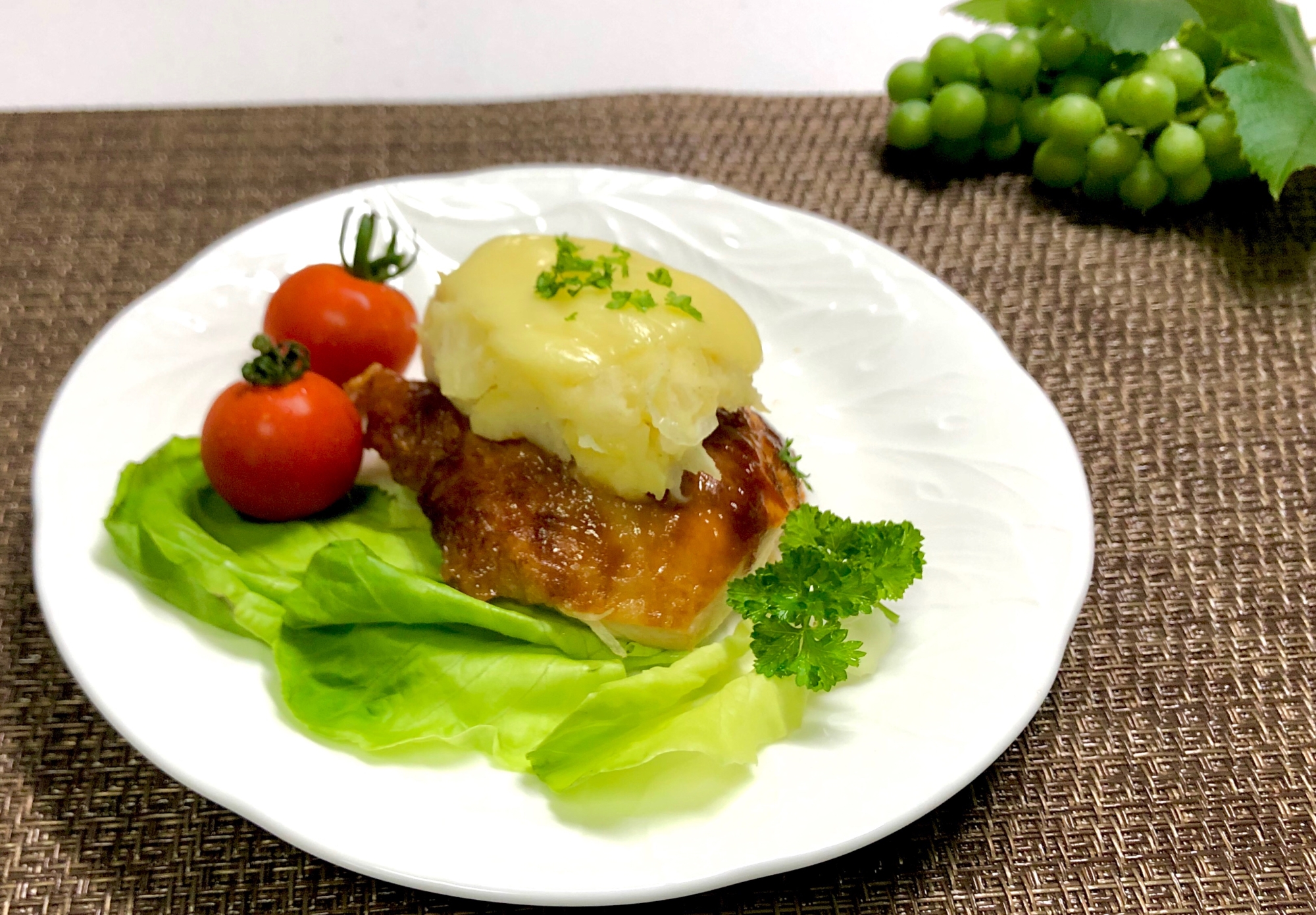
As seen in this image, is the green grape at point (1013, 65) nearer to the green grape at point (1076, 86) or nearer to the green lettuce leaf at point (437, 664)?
the green grape at point (1076, 86)

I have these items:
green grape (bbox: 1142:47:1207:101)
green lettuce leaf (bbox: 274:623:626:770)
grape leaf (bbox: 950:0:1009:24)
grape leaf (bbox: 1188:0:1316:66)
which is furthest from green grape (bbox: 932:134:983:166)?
green lettuce leaf (bbox: 274:623:626:770)

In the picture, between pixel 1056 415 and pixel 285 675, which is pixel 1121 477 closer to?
pixel 1056 415

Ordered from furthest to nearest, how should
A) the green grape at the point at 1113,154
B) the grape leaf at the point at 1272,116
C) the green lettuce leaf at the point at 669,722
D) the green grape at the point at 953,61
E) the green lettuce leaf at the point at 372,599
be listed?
the green grape at the point at 953,61
the green grape at the point at 1113,154
the grape leaf at the point at 1272,116
the green lettuce leaf at the point at 372,599
the green lettuce leaf at the point at 669,722

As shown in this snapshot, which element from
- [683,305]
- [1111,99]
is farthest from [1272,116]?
[683,305]

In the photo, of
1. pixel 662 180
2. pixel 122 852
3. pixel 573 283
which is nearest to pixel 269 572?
pixel 122 852

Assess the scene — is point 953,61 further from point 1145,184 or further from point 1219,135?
point 1219,135

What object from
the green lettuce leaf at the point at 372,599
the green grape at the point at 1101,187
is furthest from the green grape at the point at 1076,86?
the green lettuce leaf at the point at 372,599

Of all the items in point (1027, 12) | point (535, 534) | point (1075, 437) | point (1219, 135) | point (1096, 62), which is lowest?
point (1075, 437)
